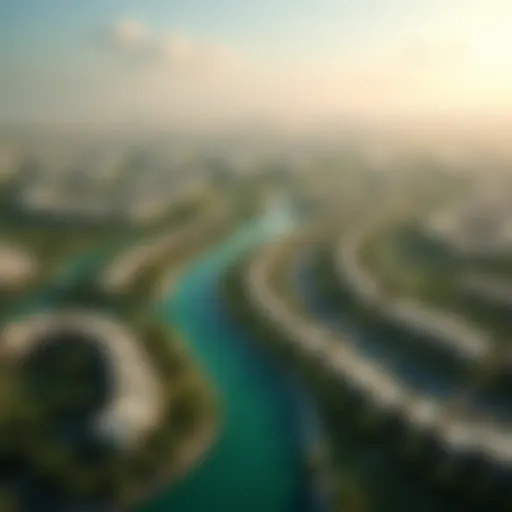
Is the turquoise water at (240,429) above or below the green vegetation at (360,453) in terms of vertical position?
below

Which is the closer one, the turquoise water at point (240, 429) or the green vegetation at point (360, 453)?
the green vegetation at point (360, 453)

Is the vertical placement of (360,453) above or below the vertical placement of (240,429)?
above

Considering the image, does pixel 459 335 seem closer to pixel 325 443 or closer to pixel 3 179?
pixel 325 443

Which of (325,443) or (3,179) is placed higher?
(325,443)

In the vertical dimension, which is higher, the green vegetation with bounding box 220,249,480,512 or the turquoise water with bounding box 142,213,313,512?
the green vegetation with bounding box 220,249,480,512

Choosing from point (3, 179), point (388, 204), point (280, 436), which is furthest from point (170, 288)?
point (3, 179)

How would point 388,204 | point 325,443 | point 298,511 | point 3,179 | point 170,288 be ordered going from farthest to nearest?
point 3,179
point 388,204
point 170,288
point 325,443
point 298,511

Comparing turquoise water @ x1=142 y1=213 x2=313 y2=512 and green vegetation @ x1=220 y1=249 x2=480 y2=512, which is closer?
green vegetation @ x1=220 y1=249 x2=480 y2=512

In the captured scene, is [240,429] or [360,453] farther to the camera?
[240,429]
